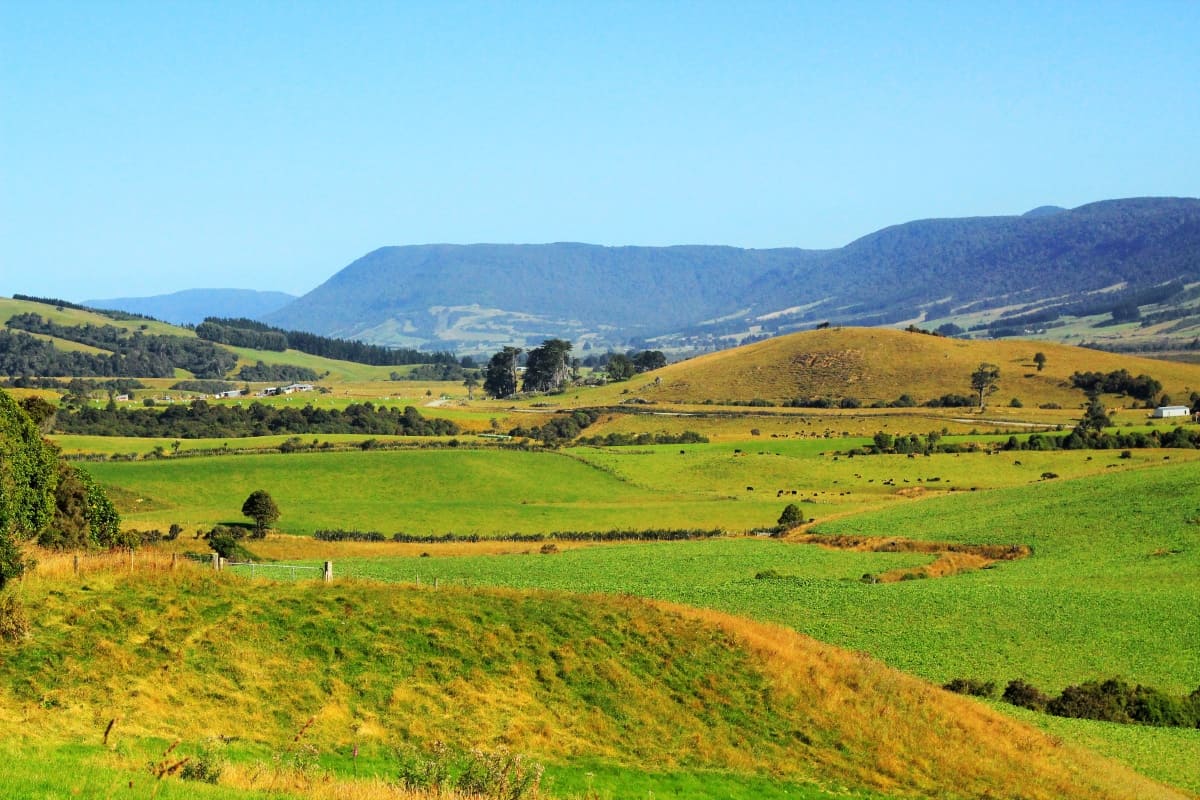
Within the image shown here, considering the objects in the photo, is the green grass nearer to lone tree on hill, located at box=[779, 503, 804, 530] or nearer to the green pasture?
the green pasture

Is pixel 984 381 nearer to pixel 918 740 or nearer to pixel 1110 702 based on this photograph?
pixel 1110 702

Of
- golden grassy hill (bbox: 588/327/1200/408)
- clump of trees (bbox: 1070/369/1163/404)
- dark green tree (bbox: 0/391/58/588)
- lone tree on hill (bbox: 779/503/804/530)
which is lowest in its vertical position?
lone tree on hill (bbox: 779/503/804/530)

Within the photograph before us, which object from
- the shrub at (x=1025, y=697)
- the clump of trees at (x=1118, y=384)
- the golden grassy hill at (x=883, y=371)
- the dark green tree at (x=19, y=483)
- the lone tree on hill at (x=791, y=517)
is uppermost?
the dark green tree at (x=19, y=483)

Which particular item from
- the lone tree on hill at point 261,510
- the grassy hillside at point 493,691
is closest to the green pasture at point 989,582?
the grassy hillside at point 493,691

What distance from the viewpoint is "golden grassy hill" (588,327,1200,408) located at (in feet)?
528

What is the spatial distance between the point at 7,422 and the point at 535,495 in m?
62.5

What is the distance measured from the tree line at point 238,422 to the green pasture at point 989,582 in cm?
7565

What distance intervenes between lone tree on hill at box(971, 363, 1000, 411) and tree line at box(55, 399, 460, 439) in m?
63.8

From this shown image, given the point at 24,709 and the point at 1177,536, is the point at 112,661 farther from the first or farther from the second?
the point at 1177,536

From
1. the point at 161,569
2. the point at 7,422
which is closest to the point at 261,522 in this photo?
the point at 7,422

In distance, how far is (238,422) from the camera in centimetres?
14112

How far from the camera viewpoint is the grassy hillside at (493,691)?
24297 mm

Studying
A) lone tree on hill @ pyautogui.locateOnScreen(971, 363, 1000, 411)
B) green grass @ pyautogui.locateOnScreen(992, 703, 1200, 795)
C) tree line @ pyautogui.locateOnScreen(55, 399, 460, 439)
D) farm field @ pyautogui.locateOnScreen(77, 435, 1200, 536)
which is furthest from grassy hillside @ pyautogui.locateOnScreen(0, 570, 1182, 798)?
lone tree on hill @ pyautogui.locateOnScreen(971, 363, 1000, 411)

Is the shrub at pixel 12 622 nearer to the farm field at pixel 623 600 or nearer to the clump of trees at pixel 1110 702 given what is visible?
the farm field at pixel 623 600
